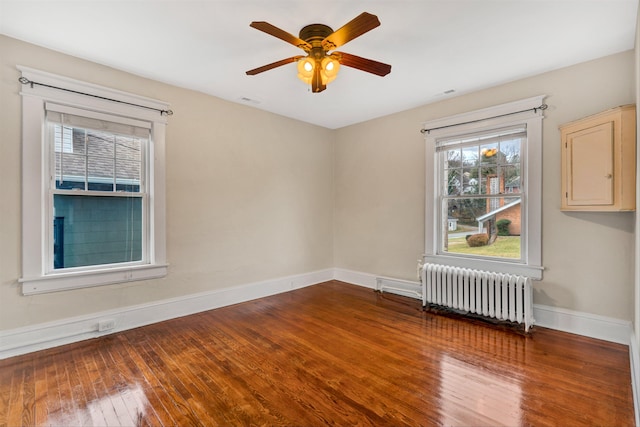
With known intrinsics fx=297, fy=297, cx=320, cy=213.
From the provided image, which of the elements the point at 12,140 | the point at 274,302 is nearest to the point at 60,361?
Answer: the point at 12,140

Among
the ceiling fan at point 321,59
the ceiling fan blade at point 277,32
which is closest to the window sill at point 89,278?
the ceiling fan at point 321,59

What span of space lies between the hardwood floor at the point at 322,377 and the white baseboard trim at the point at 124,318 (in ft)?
0.36

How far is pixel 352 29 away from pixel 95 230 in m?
3.13

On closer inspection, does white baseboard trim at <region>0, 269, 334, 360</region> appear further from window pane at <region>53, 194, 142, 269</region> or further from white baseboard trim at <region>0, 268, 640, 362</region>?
window pane at <region>53, 194, 142, 269</region>

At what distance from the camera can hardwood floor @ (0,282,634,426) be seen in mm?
1867

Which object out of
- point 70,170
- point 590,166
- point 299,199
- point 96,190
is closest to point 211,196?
point 96,190

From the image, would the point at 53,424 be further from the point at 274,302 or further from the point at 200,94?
the point at 200,94

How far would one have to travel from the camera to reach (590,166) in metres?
2.79

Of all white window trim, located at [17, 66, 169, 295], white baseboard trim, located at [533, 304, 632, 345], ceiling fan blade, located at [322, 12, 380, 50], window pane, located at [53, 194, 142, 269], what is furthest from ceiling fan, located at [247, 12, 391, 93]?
white baseboard trim, located at [533, 304, 632, 345]

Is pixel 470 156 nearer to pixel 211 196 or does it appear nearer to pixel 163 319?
pixel 211 196

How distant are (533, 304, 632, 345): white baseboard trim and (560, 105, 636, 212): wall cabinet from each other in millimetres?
1098

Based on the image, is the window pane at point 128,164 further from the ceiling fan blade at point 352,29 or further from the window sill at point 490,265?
the window sill at point 490,265

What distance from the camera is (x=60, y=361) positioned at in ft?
8.25

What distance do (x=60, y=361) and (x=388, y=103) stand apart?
179 inches
